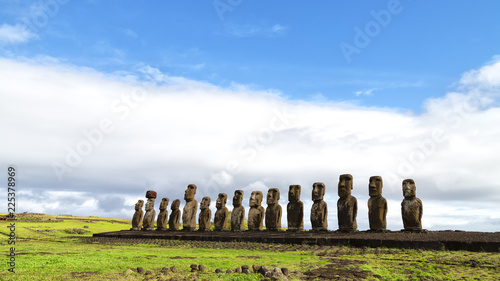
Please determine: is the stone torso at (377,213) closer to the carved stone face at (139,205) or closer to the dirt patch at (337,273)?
the dirt patch at (337,273)

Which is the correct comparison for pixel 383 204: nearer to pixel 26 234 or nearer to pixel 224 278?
pixel 224 278

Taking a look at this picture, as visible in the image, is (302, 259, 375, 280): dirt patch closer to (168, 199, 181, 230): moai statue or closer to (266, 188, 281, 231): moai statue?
(266, 188, 281, 231): moai statue

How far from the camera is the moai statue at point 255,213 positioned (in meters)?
25.0

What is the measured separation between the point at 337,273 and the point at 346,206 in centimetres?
1282

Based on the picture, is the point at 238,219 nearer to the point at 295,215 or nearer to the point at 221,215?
the point at 221,215

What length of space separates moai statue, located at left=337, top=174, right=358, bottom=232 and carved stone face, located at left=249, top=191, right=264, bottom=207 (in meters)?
6.55

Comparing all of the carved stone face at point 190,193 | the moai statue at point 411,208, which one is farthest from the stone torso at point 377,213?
the carved stone face at point 190,193

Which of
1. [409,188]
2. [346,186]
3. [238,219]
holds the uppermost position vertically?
[346,186]

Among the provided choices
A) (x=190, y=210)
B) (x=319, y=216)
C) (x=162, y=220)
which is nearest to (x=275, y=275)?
(x=319, y=216)

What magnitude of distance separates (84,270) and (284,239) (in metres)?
9.76

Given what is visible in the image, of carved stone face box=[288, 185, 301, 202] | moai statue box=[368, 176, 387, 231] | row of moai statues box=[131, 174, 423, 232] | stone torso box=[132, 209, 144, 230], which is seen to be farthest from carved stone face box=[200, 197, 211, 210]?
moai statue box=[368, 176, 387, 231]

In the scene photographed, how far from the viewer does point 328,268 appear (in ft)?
26.2

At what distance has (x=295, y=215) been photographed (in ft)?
73.3

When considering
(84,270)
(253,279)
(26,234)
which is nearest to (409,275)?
(253,279)
